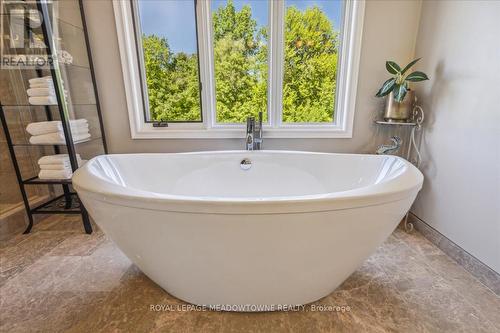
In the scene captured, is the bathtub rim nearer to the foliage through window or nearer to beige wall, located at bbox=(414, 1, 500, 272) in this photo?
beige wall, located at bbox=(414, 1, 500, 272)

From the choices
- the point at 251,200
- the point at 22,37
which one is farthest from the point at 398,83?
the point at 22,37

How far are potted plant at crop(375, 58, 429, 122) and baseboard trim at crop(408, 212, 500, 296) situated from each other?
0.80 meters

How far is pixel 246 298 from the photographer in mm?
1035

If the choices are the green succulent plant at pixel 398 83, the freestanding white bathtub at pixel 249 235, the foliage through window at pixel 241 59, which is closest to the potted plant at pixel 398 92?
the green succulent plant at pixel 398 83

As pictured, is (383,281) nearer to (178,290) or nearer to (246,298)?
(246,298)

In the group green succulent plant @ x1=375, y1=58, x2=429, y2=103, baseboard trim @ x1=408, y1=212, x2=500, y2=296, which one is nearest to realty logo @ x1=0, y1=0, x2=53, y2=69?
green succulent plant @ x1=375, y1=58, x2=429, y2=103

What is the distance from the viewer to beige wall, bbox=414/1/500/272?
3.89 ft

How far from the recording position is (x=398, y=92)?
1521 mm

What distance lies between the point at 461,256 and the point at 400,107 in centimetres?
100

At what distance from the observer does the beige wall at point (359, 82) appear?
1676mm

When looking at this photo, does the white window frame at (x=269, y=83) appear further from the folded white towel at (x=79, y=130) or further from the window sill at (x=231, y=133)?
the folded white towel at (x=79, y=130)

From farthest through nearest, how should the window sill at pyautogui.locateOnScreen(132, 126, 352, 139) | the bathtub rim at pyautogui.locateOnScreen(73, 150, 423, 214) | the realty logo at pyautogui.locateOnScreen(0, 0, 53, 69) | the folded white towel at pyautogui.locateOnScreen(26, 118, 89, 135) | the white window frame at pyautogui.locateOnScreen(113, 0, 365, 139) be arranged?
the window sill at pyautogui.locateOnScreen(132, 126, 352, 139)
the white window frame at pyautogui.locateOnScreen(113, 0, 365, 139)
the folded white towel at pyautogui.locateOnScreen(26, 118, 89, 135)
the realty logo at pyautogui.locateOnScreen(0, 0, 53, 69)
the bathtub rim at pyautogui.locateOnScreen(73, 150, 423, 214)

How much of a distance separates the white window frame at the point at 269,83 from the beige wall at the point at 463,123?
47 cm

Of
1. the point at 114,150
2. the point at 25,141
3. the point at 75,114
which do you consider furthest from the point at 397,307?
the point at 25,141
